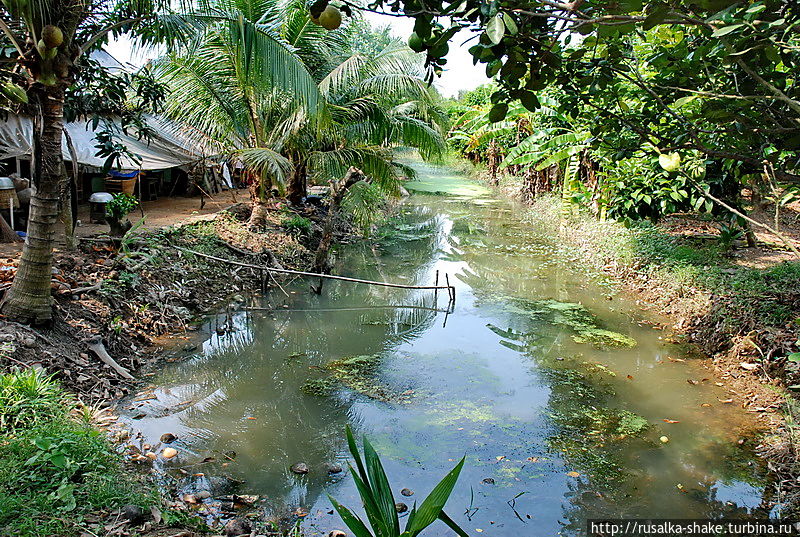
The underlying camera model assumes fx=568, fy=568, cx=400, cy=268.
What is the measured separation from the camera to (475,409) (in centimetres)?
548

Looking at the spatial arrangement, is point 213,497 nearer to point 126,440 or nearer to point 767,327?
point 126,440

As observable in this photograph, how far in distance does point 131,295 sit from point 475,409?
4188 millimetres

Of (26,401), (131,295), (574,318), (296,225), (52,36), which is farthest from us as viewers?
(296,225)

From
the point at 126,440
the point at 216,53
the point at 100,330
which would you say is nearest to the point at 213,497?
the point at 126,440

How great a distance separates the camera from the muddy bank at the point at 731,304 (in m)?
5.02

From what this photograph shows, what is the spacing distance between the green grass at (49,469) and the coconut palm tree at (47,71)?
1.18m

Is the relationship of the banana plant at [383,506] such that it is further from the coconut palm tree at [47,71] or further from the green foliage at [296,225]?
the green foliage at [296,225]

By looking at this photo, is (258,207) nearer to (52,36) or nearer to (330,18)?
(52,36)

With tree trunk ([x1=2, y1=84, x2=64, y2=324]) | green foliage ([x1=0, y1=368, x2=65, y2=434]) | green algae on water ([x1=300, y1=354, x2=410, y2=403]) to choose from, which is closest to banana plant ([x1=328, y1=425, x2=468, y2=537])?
green foliage ([x1=0, y1=368, x2=65, y2=434])

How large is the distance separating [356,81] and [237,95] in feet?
6.57

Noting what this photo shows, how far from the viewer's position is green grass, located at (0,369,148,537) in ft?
9.77

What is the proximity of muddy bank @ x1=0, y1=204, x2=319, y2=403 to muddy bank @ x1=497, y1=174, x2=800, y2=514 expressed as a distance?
17.9 feet

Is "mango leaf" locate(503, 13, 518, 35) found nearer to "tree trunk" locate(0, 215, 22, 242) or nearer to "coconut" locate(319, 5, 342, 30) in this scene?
"coconut" locate(319, 5, 342, 30)

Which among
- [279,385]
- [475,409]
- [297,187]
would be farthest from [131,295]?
[297,187]
